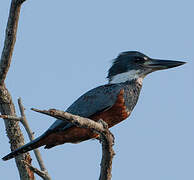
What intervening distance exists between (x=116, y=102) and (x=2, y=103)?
6.33 feet

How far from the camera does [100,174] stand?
509cm

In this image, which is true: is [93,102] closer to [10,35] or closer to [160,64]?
[160,64]

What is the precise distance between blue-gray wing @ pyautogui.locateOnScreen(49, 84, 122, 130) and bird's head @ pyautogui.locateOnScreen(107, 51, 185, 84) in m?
0.61

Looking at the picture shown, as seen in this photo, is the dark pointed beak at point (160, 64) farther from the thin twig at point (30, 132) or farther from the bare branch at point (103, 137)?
the bare branch at point (103, 137)

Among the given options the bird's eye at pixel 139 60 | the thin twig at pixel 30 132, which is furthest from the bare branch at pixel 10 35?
the bird's eye at pixel 139 60

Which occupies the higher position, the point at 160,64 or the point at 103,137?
the point at 160,64

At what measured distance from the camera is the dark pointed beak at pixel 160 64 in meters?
8.12

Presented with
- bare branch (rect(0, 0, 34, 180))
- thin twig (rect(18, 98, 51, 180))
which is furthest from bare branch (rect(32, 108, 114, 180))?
bare branch (rect(0, 0, 34, 180))

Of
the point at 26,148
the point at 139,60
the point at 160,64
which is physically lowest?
the point at 26,148

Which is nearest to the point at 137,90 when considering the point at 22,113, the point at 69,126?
the point at 69,126

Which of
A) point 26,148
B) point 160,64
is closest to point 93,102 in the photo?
point 26,148

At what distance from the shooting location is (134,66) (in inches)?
317

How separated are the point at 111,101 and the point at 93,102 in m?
0.34

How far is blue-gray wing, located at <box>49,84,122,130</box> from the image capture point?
6769mm
